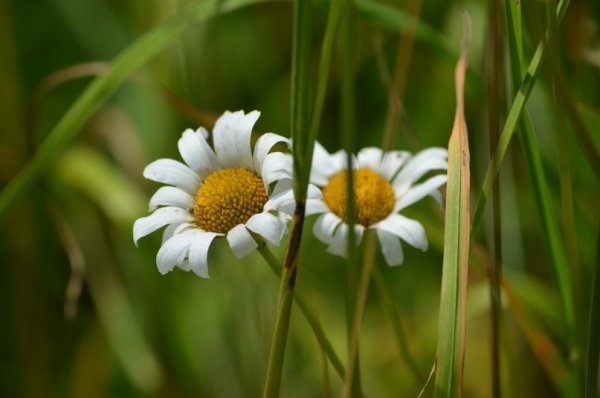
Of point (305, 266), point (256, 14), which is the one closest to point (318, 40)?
point (256, 14)

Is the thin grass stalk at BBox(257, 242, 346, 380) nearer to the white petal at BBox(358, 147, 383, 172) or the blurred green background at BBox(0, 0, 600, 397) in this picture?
the white petal at BBox(358, 147, 383, 172)

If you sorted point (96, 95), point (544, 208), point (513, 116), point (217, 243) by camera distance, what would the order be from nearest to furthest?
point (513, 116)
point (544, 208)
point (96, 95)
point (217, 243)

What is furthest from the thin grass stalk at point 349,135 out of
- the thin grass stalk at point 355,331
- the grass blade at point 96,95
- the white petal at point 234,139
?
the grass blade at point 96,95

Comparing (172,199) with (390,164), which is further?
(390,164)

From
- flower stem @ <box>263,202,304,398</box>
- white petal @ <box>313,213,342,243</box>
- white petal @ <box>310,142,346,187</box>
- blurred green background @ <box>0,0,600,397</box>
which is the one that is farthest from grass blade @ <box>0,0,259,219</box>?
flower stem @ <box>263,202,304,398</box>

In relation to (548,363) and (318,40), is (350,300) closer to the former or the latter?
(548,363)

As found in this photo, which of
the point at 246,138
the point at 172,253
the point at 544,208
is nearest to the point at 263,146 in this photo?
the point at 246,138

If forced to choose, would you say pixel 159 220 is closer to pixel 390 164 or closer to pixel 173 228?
pixel 173 228
